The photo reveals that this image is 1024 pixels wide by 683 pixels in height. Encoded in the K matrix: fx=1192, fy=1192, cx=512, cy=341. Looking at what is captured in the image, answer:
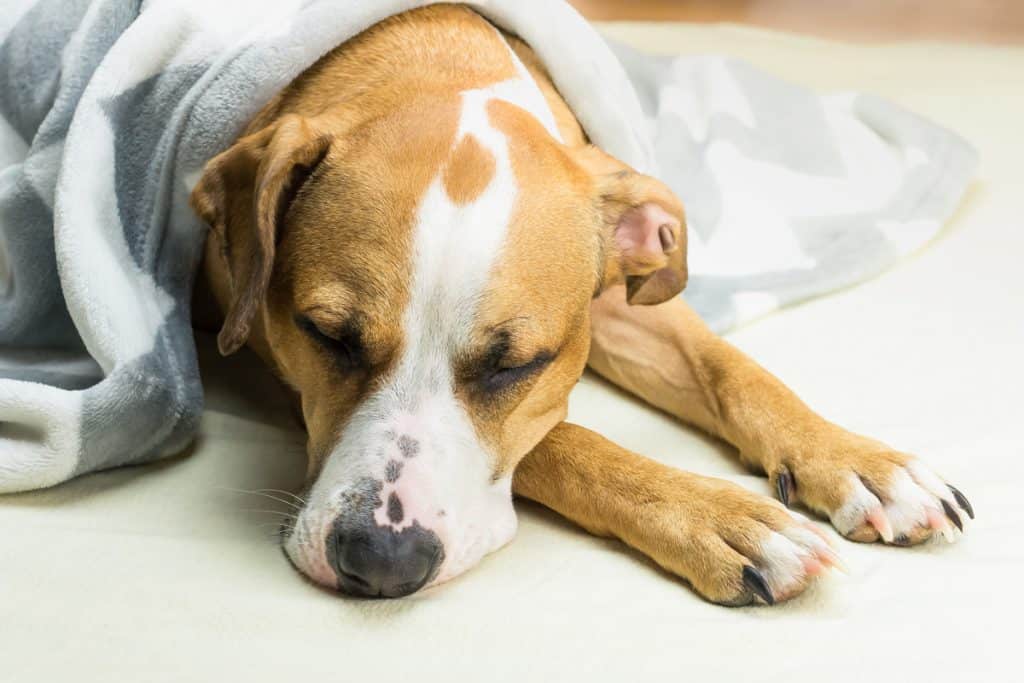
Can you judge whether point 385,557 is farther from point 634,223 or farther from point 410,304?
point 634,223

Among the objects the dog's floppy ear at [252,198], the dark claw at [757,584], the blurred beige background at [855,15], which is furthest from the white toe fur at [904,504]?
the blurred beige background at [855,15]

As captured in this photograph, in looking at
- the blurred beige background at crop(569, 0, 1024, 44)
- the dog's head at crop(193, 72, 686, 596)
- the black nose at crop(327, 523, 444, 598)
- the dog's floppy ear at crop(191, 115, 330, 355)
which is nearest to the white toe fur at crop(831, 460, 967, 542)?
the dog's head at crop(193, 72, 686, 596)

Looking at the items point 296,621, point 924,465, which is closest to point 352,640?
point 296,621

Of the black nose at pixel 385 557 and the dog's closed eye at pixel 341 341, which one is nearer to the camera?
the black nose at pixel 385 557

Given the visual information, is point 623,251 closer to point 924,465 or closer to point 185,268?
point 924,465

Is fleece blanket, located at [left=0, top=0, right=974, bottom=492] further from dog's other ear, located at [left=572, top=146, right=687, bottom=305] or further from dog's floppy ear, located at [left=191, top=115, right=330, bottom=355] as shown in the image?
dog's other ear, located at [left=572, top=146, right=687, bottom=305]

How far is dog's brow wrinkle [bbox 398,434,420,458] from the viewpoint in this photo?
67.1 inches

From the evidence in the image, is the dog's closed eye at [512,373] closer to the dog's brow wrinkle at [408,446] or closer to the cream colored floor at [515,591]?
the dog's brow wrinkle at [408,446]

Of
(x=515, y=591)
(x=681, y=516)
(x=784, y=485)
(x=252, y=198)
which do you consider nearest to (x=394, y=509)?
(x=515, y=591)

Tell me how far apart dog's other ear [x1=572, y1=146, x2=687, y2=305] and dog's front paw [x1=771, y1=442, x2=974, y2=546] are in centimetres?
44

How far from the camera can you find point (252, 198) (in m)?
1.90

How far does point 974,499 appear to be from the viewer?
203 centimetres

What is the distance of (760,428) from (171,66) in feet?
4.15

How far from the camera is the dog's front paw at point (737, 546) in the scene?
5.69ft
